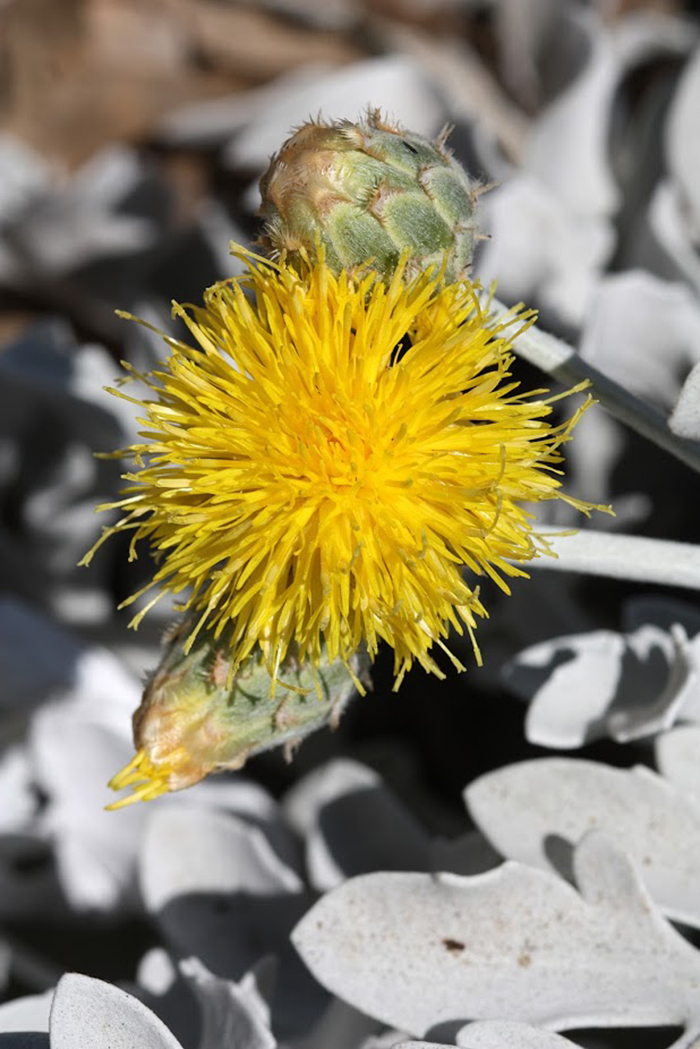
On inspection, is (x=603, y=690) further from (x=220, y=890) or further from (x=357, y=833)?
(x=220, y=890)

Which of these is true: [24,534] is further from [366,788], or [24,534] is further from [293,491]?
[293,491]

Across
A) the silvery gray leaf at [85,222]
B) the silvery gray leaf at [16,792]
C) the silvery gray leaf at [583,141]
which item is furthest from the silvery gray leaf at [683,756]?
the silvery gray leaf at [85,222]

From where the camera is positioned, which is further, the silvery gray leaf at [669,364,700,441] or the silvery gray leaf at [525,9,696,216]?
the silvery gray leaf at [525,9,696,216]

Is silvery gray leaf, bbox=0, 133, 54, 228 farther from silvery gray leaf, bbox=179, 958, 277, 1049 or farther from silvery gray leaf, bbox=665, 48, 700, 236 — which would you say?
silvery gray leaf, bbox=179, 958, 277, 1049

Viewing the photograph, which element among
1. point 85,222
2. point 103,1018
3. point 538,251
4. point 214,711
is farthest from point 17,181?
point 103,1018

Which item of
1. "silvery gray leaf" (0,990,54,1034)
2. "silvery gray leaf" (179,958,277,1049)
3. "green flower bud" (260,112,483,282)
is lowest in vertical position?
"silvery gray leaf" (179,958,277,1049)

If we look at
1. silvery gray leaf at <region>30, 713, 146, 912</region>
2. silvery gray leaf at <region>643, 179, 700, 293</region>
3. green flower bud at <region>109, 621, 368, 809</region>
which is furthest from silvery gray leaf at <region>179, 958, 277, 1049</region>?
silvery gray leaf at <region>643, 179, 700, 293</region>
